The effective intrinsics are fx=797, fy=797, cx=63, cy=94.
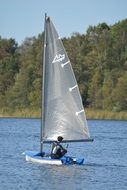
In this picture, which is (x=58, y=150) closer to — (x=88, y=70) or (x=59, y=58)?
(x=59, y=58)

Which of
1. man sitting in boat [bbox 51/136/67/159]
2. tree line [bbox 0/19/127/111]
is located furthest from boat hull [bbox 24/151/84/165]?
tree line [bbox 0/19/127/111]

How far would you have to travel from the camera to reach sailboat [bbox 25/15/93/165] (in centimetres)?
4003

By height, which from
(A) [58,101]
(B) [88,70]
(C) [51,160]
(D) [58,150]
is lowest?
(C) [51,160]

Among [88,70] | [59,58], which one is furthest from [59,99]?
[88,70]

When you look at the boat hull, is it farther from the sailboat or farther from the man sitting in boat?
the man sitting in boat

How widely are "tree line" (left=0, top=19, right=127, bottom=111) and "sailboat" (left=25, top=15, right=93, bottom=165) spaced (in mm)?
72876

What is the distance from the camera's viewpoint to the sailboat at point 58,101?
4003cm

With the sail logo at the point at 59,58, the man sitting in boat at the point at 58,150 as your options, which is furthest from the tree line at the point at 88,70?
the man sitting in boat at the point at 58,150

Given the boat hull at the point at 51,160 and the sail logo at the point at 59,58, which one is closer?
the boat hull at the point at 51,160

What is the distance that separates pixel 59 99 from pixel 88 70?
3475 inches

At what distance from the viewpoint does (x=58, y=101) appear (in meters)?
40.8

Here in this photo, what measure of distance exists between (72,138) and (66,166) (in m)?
1.73

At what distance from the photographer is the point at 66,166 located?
39.3m

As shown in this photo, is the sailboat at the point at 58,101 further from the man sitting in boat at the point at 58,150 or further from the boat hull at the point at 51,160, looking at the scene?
the man sitting in boat at the point at 58,150
